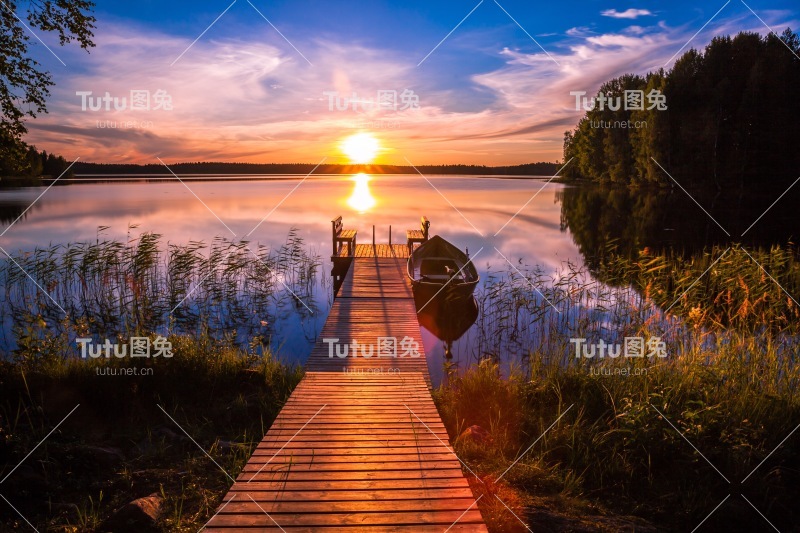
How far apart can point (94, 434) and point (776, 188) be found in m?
52.4

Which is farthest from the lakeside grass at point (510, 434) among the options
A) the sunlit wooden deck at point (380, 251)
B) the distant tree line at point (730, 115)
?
the distant tree line at point (730, 115)

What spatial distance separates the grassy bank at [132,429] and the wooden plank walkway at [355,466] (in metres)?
0.65

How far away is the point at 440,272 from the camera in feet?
52.5

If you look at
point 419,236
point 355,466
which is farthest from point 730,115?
point 355,466

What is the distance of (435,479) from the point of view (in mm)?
3963

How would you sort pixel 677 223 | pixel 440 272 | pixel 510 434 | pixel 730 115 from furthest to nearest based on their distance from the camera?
pixel 730 115
pixel 677 223
pixel 440 272
pixel 510 434

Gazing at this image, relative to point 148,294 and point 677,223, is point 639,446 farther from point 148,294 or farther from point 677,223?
point 677,223

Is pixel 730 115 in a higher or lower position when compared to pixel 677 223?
higher

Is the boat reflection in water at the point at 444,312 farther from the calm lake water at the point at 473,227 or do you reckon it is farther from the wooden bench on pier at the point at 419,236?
the wooden bench on pier at the point at 419,236

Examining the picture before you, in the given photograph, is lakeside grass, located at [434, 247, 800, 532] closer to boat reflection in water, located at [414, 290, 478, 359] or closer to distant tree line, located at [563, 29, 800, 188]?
boat reflection in water, located at [414, 290, 478, 359]

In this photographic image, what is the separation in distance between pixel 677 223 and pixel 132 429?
3069 centimetres

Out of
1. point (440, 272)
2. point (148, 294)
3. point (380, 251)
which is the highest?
point (380, 251)

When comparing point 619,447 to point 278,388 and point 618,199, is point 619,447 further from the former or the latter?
point 618,199

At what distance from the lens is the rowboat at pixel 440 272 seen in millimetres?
12977
